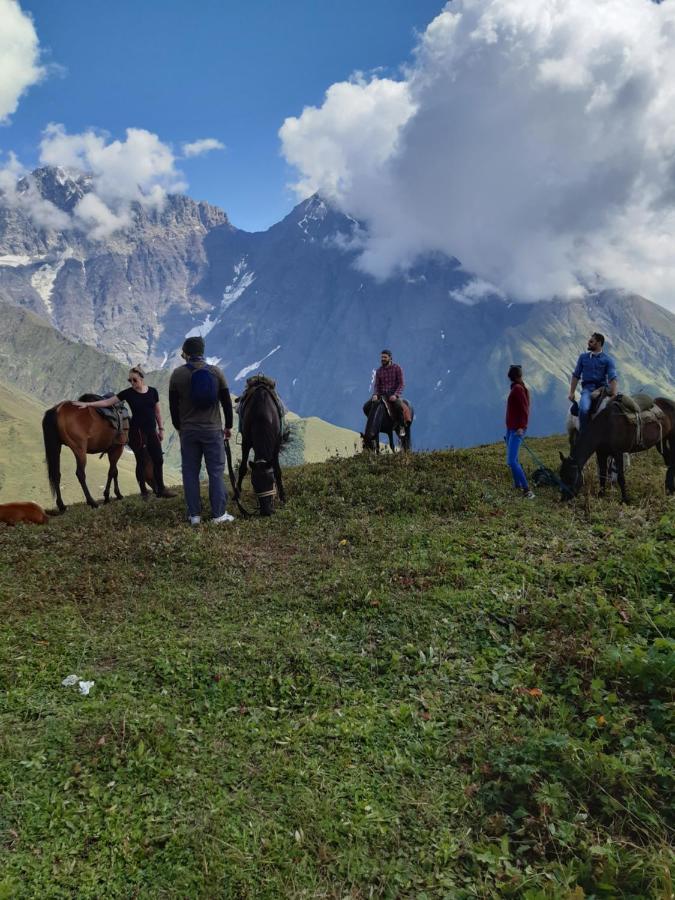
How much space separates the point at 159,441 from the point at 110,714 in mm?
11866


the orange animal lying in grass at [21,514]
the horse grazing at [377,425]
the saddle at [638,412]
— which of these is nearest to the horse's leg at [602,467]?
the saddle at [638,412]

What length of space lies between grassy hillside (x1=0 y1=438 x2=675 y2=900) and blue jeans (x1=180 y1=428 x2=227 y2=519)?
75.4 inches

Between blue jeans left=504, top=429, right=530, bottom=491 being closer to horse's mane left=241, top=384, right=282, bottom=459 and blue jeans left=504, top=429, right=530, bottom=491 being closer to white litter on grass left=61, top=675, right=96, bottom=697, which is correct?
horse's mane left=241, top=384, right=282, bottom=459

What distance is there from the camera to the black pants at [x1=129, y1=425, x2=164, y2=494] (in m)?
15.9

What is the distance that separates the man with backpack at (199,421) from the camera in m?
11.5

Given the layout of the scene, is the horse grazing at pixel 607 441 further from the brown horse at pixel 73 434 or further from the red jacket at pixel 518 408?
the brown horse at pixel 73 434

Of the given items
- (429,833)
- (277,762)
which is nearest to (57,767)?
(277,762)

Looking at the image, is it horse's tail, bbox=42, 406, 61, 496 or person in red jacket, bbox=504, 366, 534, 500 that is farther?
horse's tail, bbox=42, 406, 61, 496

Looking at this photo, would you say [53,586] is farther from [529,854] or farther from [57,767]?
[529,854]

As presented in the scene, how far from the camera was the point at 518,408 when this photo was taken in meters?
12.7

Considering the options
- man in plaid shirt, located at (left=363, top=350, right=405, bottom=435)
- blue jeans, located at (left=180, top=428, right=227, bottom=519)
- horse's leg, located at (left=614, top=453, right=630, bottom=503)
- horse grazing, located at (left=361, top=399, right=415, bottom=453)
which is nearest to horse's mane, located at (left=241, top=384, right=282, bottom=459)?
blue jeans, located at (left=180, top=428, right=227, bottom=519)

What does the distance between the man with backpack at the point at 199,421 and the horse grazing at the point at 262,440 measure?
551mm

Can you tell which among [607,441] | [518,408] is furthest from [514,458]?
[607,441]

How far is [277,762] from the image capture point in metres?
4.86
